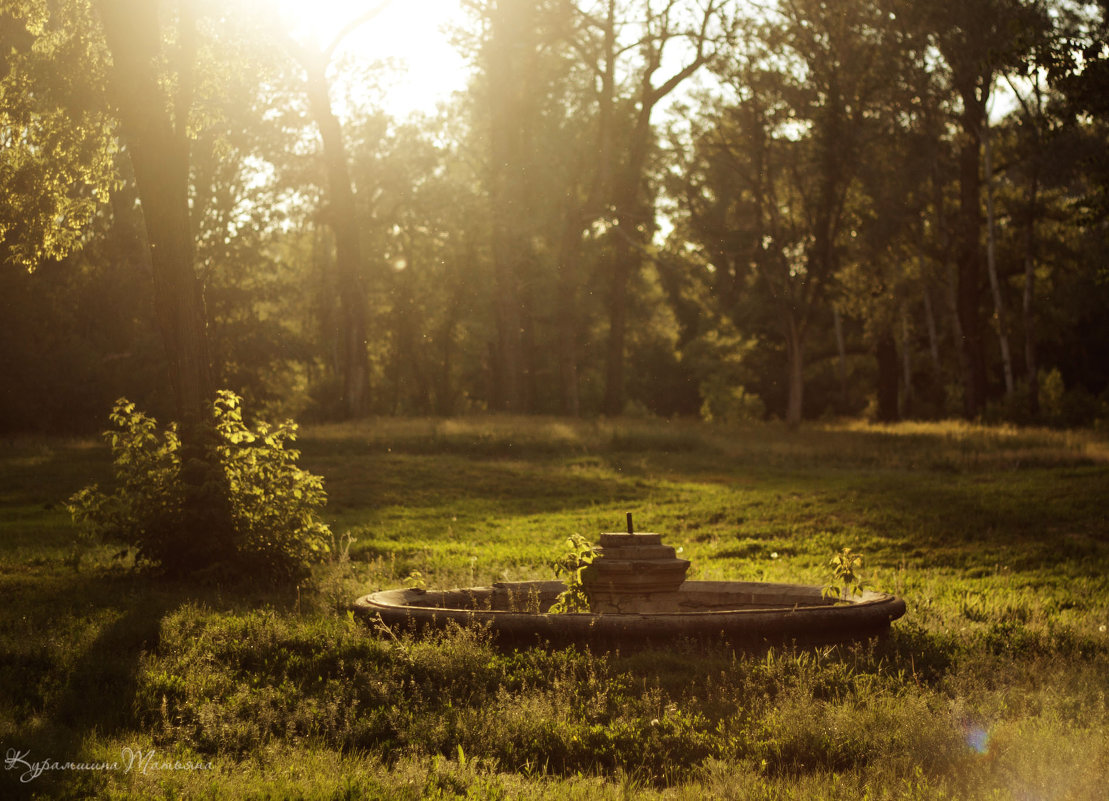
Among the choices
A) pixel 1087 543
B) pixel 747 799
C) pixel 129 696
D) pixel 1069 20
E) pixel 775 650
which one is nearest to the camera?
pixel 747 799

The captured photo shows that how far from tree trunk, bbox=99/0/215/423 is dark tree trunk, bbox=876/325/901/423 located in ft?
128

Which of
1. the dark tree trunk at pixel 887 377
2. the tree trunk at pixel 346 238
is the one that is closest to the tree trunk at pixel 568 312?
the tree trunk at pixel 346 238

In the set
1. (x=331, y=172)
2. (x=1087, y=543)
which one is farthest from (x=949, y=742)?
(x=331, y=172)

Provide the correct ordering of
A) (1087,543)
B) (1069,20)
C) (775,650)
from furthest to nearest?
(1069,20), (1087,543), (775,650)

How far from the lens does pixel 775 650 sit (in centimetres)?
834

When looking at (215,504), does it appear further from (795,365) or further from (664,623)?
(795,365)

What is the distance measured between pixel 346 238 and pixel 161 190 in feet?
73.0

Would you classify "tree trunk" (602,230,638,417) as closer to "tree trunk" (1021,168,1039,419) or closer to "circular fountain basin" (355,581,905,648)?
"tree trunk" (1021,168,1039,419)

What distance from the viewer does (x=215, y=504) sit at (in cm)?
1165

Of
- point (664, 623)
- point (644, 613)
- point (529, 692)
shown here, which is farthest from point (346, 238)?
point (529, 692)

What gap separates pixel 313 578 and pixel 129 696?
4.92 metres

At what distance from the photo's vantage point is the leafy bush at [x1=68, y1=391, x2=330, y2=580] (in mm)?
11711

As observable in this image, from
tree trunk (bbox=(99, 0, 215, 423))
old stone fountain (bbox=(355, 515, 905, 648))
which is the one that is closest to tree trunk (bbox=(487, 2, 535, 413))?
tree trunk (bbox=(99, 0, 215, 423))

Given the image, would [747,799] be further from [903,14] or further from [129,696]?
[903,14]
